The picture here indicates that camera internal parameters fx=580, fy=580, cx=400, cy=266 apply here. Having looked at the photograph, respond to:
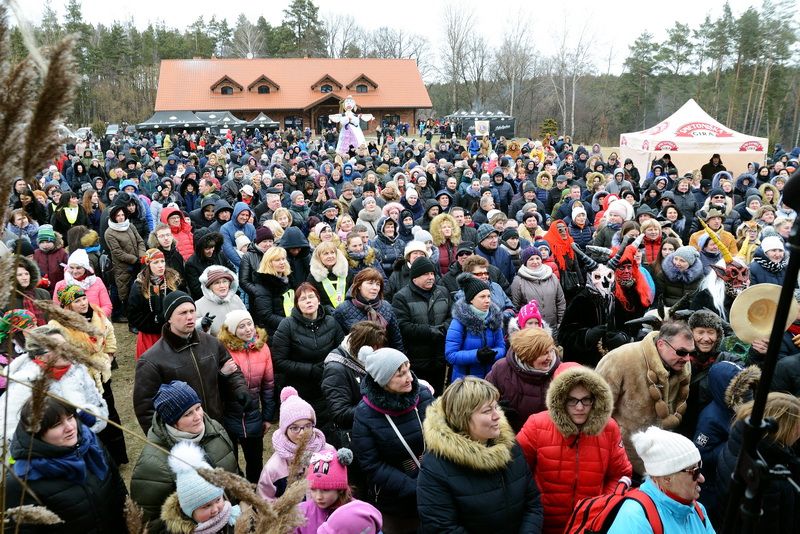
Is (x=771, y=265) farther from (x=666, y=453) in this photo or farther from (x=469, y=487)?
(x=469, y=487)

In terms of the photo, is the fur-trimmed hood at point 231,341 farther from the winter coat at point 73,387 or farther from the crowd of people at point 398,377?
the winter coat at point 73,387

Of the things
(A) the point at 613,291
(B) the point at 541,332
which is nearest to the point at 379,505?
(B) the point at 541,332

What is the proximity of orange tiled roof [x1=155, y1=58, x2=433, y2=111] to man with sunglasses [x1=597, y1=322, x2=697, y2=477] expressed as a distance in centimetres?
4357

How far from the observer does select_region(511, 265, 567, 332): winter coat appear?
584 cm

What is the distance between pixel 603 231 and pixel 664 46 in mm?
43769

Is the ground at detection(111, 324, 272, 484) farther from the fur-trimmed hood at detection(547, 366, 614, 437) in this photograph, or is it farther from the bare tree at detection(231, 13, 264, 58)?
the bare tree at detection(231, 13, 264, 58)

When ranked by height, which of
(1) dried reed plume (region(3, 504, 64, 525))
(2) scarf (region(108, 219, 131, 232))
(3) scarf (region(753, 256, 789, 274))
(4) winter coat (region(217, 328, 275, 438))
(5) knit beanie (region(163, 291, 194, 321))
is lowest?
(4) winter coat (region(217, 328, 275, 438))

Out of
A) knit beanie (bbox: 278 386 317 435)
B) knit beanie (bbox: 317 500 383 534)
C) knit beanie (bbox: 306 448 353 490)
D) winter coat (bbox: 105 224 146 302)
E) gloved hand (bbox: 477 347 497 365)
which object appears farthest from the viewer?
winter coat (bbox: 105 224 146 302)

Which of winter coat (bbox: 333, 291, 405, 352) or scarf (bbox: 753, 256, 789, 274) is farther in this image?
scarf (bbox: 753, 256, 789, 274)

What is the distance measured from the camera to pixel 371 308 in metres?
4.90

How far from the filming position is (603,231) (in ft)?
26.8

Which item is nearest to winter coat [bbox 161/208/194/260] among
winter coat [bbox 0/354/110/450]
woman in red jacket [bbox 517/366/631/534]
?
winter coat [bbox 0/354/110/450]

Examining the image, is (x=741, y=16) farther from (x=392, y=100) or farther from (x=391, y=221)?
(x=391, y=221)

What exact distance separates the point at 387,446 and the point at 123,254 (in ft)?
18.5
